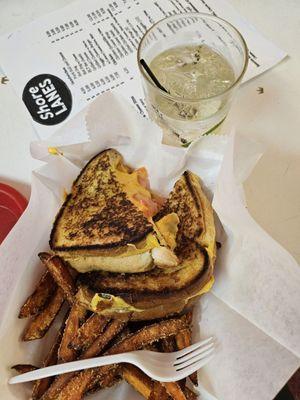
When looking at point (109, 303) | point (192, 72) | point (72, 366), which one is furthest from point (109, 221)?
point (192, 72)

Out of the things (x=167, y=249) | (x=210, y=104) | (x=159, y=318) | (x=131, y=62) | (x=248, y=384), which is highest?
(x=131, y=62)

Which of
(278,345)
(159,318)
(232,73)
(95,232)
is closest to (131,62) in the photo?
(232,73)

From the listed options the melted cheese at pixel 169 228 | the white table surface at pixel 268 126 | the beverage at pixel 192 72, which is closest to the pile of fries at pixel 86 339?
the melted cheese at pixel 169 228

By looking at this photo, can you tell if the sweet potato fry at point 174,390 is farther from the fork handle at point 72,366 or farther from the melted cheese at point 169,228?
the melted cheese at point 169,228

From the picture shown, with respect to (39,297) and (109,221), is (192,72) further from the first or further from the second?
(39,297)

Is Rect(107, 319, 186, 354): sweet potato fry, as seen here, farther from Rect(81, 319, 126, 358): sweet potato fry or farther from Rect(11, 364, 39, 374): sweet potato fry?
Rect(11, 364, 39, 374): sweet potato fry

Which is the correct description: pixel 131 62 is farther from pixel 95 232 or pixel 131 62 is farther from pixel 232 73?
pixel 95 232
